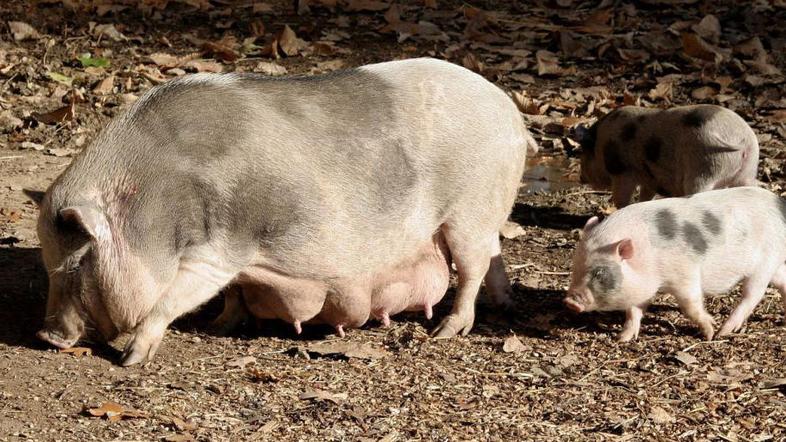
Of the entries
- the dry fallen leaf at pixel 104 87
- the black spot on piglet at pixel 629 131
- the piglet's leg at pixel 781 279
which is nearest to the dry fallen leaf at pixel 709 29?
the black spot on piglet at pixel 629 131

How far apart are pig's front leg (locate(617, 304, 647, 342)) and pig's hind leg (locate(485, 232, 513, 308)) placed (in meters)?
0.62

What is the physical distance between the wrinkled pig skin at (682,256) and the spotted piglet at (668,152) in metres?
1.27

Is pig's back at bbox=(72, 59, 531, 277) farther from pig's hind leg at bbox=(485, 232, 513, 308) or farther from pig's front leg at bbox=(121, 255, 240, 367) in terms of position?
pig's hind leg at bbox=(485, 232, 513, 308)

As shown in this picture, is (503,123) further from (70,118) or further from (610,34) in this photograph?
(610,34)

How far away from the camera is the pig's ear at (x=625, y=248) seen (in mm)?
5148

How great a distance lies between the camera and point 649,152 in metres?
7.11

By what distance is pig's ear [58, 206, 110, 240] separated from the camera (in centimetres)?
443

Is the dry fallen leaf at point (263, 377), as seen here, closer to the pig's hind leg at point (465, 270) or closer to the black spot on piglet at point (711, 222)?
the pig's hind leg at point (465, 270)

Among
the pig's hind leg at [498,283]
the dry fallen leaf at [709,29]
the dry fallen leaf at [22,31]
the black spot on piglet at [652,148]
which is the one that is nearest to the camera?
the pig's hind leg at [498,283]

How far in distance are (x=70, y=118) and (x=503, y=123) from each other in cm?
385

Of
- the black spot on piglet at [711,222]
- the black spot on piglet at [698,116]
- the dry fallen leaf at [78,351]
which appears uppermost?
the black spot on piglet at [711,222]

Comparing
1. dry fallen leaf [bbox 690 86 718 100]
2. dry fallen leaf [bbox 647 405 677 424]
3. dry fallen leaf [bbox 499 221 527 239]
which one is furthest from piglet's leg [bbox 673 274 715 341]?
dry fallen leaf [bbox 690 86 718 100]

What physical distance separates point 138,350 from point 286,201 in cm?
80

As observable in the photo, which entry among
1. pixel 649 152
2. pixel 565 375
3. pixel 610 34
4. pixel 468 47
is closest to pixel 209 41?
pixel 468 47
